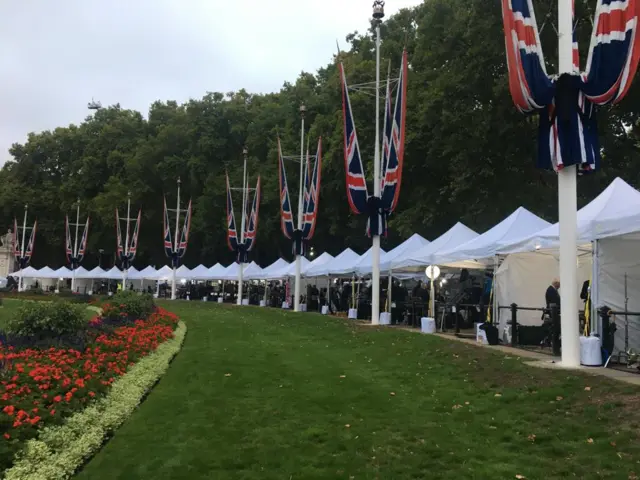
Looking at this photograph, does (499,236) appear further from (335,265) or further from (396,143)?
(335,265)

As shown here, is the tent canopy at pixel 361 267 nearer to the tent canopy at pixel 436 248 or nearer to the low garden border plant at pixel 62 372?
the tent canopy at pixel 436 248

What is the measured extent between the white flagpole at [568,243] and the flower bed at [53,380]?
307 inches

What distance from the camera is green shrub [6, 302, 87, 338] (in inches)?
457

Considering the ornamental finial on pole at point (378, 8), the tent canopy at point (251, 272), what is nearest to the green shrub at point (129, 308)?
the ornamental finial on pole at point (378, 8)

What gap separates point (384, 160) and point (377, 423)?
50.7 feet

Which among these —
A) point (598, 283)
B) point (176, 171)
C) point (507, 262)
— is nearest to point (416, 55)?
point (507, 262)

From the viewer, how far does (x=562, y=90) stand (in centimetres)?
1079

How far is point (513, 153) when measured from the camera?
28703 millimetres

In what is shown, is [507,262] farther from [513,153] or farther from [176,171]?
[176,171]

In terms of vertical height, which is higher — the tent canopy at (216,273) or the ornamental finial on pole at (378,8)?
the ornamental finial on pole at (378,8)

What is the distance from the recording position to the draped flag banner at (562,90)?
10.2 m

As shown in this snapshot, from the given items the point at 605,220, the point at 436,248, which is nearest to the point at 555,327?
the point at 605,220

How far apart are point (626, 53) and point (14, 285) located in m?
53.1

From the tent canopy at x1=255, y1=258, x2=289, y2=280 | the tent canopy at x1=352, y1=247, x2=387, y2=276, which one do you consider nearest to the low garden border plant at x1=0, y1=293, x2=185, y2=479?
the tent canopy at x1=352, y1=247, x2=387, y2=276
